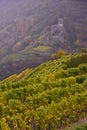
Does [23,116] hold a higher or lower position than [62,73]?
lower

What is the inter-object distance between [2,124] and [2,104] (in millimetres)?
5290

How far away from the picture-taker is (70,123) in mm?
43500

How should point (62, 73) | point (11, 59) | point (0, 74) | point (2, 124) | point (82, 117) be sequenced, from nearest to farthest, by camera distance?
1. point (2, 124)
2. point (82, 117)
3. point (62, 73)
4. point (0, 74)
5. point (11, 59)

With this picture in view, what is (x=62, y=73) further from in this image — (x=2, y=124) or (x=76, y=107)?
(x=2, y=124)

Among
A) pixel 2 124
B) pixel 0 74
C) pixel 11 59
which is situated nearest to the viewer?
pixel 2 124

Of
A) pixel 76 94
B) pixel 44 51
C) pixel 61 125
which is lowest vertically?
pixel 61 125

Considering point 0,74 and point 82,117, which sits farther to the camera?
point 0,74

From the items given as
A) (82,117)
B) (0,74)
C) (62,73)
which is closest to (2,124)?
(82,117)

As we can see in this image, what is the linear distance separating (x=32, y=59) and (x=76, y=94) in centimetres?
12228

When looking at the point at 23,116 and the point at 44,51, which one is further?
the point at 44,51

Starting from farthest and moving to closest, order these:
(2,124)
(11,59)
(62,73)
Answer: (11,59), (62,73), (2,124)

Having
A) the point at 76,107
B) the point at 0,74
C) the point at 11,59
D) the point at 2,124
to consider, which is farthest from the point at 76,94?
the point at 11,59

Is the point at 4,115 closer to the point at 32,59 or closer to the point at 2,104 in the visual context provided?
the point at 2,104

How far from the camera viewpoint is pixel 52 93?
47.4 meters
